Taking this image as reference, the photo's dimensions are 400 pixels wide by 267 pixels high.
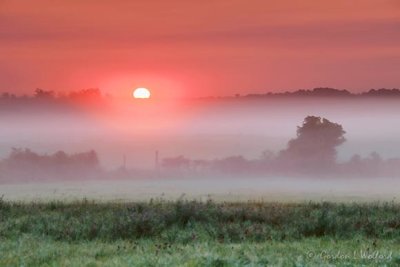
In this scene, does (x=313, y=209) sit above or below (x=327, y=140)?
below

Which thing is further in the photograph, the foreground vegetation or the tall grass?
the tall grass

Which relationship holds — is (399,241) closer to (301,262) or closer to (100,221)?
(301,262)

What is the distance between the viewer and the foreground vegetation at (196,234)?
16.4 m

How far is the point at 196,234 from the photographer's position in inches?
838

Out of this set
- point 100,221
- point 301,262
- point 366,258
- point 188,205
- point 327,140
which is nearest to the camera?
point 301,262

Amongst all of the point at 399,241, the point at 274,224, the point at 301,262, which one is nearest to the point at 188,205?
the point at 274,224

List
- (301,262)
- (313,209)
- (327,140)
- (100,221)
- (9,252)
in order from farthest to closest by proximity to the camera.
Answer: (327,140), (313,209), (100,221), (9,252), (301,262)

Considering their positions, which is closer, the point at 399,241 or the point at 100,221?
the point at 399,241

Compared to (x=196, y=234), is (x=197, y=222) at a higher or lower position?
higher

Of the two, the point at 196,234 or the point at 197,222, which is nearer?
the point at 196,234

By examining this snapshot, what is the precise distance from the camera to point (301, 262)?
15359 millimetres

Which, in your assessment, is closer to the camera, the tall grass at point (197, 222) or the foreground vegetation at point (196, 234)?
the foreground vegetation at point (196, 234)

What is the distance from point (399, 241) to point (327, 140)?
138ft

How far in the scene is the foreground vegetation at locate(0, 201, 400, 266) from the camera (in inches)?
646
